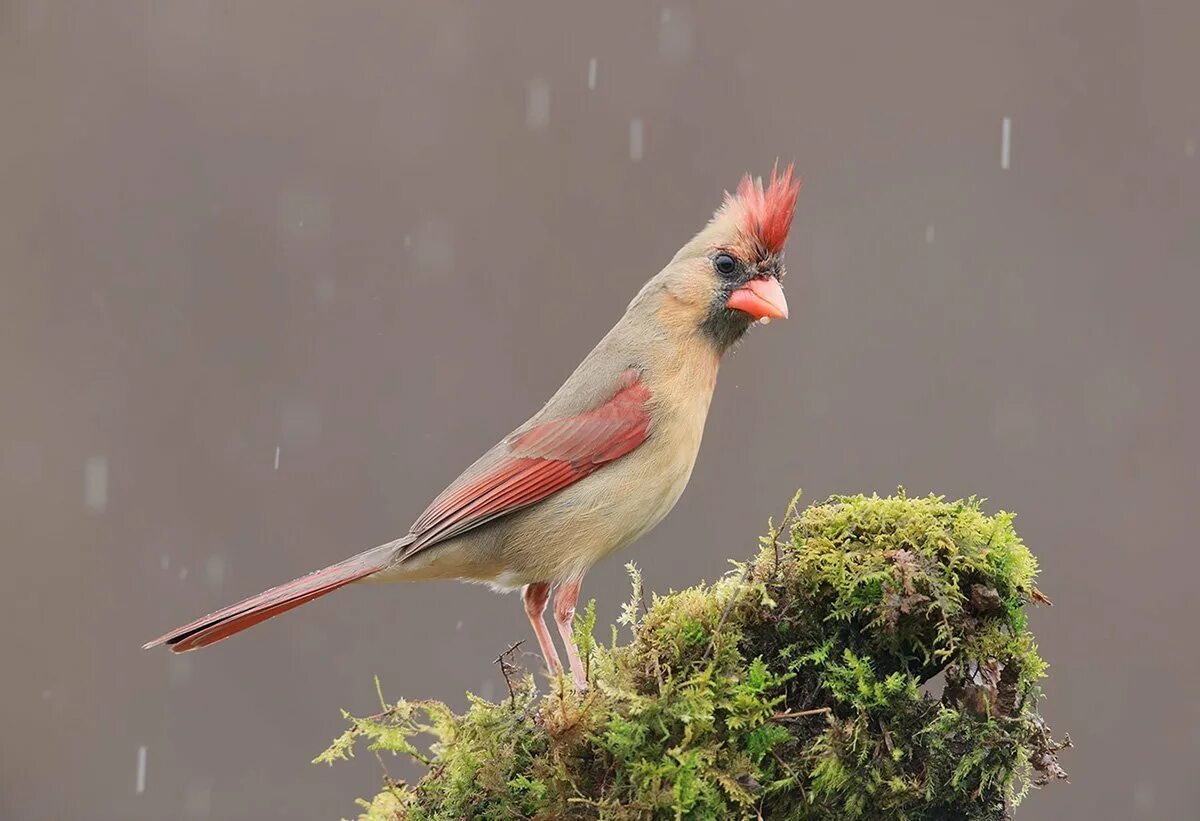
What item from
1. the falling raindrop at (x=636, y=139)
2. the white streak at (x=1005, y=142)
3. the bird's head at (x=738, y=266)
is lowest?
the bird's head at (x=738, y=266)

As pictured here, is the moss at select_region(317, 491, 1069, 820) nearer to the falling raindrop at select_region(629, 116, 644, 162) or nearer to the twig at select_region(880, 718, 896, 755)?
the twig at select_region(880, 718, 896, 755)

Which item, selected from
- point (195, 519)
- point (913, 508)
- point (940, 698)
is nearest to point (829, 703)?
point (940, 698)

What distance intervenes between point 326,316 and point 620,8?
134 inches

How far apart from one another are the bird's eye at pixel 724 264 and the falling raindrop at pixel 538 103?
5902 mm

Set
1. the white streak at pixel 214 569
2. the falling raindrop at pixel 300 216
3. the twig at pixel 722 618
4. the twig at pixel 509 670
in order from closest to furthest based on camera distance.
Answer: the twig at pixel 722 618 < the twig at pixel 509 670 < the white streak at pixel 214 569 < the falling raindrop at pixel 300 216

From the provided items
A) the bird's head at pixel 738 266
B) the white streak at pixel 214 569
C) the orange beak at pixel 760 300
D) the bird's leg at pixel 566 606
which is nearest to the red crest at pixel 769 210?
the bird's head at pixel 738 266

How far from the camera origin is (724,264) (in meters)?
4.67

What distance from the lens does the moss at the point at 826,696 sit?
306cm

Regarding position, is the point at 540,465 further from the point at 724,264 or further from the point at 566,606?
the point at 724,264

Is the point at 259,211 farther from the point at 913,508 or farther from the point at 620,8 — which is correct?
the point at 913,508

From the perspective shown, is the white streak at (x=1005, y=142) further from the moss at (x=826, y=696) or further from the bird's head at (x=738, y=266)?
the moss at (x=826, y=696)

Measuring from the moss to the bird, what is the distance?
1.01m

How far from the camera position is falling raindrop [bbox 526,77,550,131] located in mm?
10352

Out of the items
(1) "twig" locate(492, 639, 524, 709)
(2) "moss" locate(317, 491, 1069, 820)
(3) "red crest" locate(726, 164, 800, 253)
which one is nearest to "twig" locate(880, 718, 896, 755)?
(2) "moss" locate(317, 491, 1069, 820)
